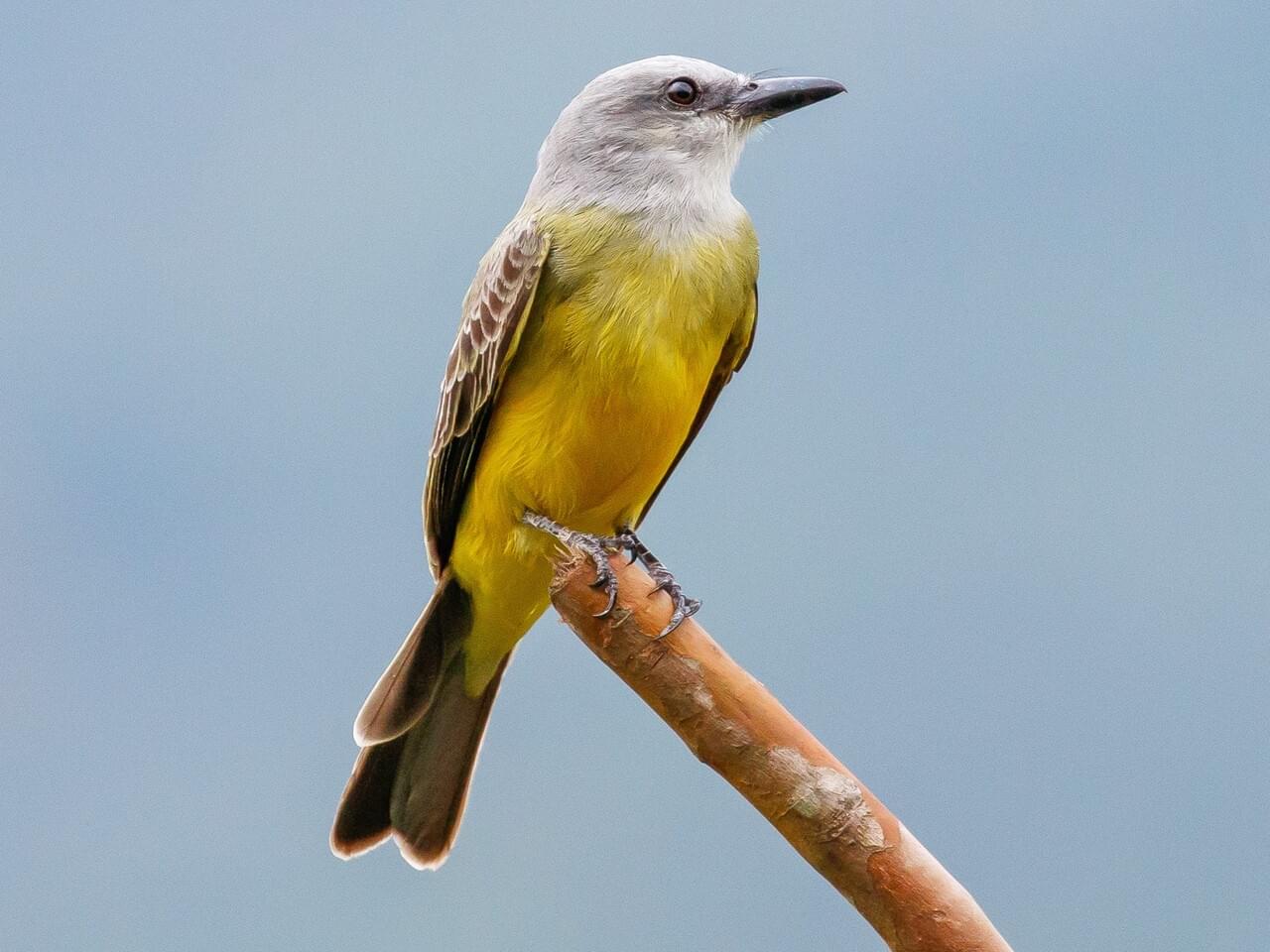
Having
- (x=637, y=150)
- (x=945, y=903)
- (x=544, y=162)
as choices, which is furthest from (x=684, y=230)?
(x=945, y=903)

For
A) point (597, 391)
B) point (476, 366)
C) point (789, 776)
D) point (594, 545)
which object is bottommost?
point (789, 776)

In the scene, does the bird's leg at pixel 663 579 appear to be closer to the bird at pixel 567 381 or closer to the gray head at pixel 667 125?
the bird at pixel 567 381

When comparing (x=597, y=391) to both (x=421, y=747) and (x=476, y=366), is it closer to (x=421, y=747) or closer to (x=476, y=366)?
(x=476, y=366)

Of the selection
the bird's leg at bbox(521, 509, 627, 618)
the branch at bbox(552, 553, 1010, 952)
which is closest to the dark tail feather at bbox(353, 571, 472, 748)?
the bird's leg at bbox(521, 509, 627, 618)

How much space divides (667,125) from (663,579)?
47.4 inches

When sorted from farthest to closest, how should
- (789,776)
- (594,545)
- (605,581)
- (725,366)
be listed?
(725,366)
(594,545)
(605,581)
(789,776)

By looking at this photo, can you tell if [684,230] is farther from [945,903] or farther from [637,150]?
[945,903]

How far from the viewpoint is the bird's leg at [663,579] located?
2.83m

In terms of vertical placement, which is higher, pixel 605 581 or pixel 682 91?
pixel 682 91

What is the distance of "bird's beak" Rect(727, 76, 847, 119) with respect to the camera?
367cm

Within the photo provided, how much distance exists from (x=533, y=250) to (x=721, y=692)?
1.25 m

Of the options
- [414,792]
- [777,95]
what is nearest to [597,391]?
[777,95]

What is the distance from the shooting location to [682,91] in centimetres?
370

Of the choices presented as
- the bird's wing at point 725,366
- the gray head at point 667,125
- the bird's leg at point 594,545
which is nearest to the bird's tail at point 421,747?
the bird's leg at point 594,545
